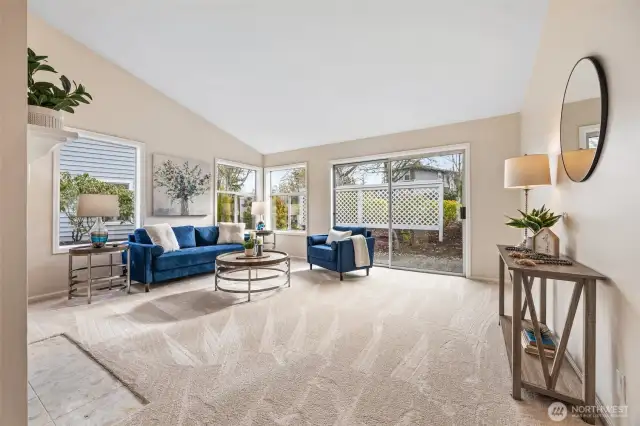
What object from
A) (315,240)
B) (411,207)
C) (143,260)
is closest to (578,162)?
(411,207)

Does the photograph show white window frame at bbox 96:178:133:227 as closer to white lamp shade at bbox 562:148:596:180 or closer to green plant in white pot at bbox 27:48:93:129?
green plant in white pot at bbox 27:48:93:129

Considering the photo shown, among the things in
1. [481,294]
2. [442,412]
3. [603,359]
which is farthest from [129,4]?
[481,294]

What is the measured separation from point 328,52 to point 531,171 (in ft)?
8.19

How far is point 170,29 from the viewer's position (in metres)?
3.39

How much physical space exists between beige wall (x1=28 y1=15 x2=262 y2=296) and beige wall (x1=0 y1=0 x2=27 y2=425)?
141 inches

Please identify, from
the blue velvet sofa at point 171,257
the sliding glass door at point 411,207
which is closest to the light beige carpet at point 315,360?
the blue velvet sofa at point 171,257

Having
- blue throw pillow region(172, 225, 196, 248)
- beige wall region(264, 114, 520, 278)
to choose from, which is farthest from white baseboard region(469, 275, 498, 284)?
blue throw pillow region(172, 225, 196, 248)

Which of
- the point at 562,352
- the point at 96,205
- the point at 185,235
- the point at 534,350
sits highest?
the point at 96,205

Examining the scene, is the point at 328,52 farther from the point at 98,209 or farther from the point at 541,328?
the point at 541,328

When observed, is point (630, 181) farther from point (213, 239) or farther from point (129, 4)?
point (213, 239)

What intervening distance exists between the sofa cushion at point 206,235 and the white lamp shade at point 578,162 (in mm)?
4814

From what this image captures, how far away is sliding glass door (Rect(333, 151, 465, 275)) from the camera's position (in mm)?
4668

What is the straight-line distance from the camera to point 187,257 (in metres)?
4.13

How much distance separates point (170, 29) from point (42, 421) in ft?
12.3
